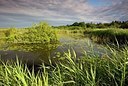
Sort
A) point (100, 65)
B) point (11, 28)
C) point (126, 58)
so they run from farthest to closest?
point (11, 28)
point (100, 65)
point (126, 58)

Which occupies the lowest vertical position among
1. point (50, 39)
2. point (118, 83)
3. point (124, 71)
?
point (50, 39)

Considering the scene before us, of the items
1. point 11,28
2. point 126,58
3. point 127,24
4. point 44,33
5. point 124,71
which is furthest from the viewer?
point 127,24

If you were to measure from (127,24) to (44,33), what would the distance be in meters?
23.9

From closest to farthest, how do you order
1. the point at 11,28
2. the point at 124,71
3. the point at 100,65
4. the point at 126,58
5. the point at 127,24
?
the point at 124,71, the point at 126,58, the point at 100,65, the point at 11,28, the point at 127,24

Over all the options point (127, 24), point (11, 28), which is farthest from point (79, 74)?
point (127, 24)

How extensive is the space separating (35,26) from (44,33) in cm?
154

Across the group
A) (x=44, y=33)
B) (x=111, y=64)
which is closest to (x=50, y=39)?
(x=44, y=33)

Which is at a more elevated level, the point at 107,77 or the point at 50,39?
the point at 107,77

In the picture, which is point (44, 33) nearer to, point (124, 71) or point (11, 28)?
point (11, 28)

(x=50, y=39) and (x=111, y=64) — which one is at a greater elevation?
(x=111, y=64)

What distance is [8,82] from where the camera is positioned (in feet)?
17.2

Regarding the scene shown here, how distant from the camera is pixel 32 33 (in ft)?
90.1

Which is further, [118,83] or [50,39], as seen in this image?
[50,39]

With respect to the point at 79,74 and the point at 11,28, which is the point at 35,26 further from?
the point at 79,74
